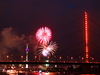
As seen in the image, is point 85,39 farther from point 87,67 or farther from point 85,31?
point 87,67

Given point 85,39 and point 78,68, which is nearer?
point 85,39

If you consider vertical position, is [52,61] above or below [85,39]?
below

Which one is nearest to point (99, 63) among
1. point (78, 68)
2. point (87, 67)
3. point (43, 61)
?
point (87, 67)

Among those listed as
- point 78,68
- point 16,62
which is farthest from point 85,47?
point 78,68

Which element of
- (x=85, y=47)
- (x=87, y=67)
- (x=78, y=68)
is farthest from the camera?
(x=78, y=68)

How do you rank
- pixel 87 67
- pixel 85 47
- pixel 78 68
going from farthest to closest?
pixel 78 68, pixel 87 67, pixel 85 47

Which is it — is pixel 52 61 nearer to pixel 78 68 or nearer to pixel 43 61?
pixel 43 61

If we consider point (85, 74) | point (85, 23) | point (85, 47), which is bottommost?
point (85, 74)

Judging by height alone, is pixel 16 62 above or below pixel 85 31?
below

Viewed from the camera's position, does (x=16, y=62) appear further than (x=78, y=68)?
No
